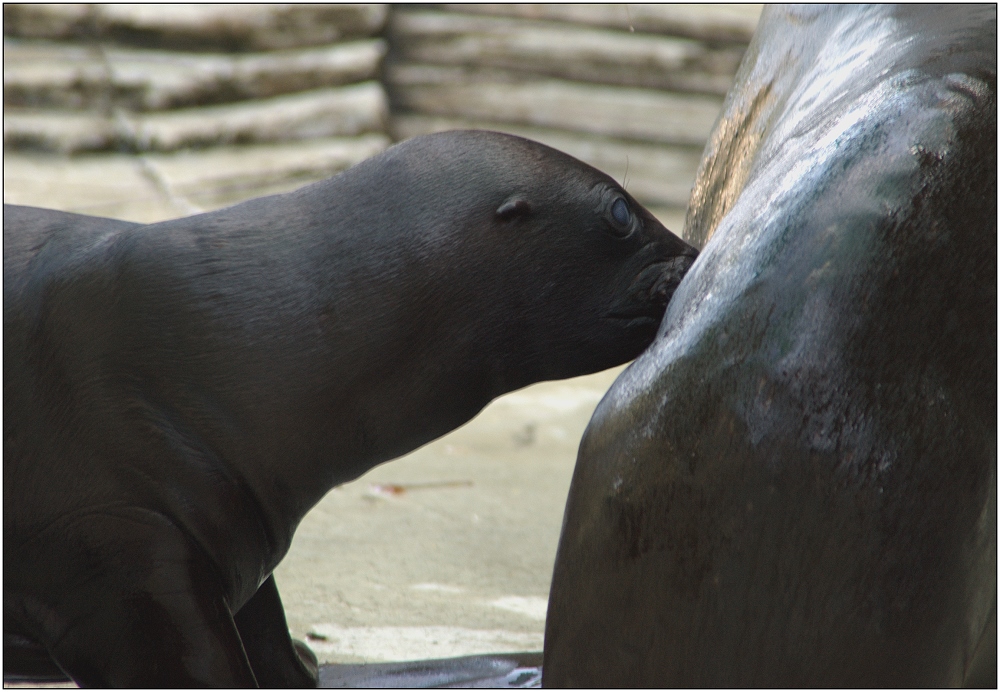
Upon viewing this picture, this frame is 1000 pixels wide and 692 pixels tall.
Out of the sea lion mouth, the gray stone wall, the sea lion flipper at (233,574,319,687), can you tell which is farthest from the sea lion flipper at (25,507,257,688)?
the gray stone wall

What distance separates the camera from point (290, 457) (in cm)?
231

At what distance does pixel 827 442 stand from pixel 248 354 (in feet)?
3.57

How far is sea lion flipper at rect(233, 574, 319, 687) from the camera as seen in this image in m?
2.60

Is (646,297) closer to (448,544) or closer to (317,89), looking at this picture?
(448,544)

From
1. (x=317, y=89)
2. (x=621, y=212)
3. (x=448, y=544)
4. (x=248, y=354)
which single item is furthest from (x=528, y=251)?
(x=317, y=89)

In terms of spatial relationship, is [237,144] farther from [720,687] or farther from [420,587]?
[720,687]

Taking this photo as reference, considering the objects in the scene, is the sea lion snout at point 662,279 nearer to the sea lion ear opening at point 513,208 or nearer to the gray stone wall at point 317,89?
the sea lion ear opening at point 513,208

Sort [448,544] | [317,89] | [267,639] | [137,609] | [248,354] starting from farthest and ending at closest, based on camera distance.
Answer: [317,89], [448,544], [267,639], [248,354], [137,609]

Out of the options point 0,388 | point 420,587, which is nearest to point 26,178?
point 420,587

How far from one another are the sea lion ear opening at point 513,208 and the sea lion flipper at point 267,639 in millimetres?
930

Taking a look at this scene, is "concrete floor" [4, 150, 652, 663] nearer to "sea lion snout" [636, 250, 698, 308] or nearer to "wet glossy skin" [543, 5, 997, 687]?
"sea lion snout" [636, 250, 698, 308]

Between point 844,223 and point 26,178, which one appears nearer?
point 844,223

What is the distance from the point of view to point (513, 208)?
2379 millimetres

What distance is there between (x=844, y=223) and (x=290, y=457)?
1110mm
